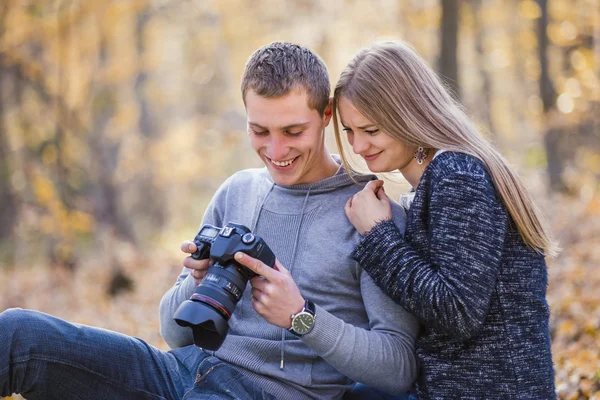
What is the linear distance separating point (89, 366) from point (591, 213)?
7.97 m

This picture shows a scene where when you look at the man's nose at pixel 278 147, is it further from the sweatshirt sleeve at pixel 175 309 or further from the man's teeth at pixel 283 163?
the sweatshirt sleeve at pixel 175 309

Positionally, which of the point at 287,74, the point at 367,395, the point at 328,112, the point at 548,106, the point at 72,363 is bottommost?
A: the point at 367,395

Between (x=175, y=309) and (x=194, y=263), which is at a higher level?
(x=194, y=263)

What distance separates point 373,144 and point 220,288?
806 mm

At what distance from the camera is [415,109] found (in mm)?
2584

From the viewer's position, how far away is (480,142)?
255 cm

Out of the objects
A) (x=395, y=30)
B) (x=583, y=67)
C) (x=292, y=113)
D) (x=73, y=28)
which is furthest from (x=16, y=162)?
(x=292, y=113)

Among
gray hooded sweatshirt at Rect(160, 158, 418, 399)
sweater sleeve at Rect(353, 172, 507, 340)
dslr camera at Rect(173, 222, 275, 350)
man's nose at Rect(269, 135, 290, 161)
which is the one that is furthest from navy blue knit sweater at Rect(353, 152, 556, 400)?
man's nose at Rect(269, 135, 290, 161)

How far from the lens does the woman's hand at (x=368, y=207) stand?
100.0 inches

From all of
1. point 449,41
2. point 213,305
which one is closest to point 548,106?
point 449,41

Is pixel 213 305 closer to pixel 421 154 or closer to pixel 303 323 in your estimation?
pixel 303 323

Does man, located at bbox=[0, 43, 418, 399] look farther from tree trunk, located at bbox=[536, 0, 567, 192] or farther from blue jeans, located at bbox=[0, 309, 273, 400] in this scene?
tree trunk, located at bbox=[536, 0, 567, 192]

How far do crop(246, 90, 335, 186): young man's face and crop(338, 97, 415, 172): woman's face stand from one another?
0.53ft

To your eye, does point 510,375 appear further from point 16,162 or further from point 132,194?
point 132,194
